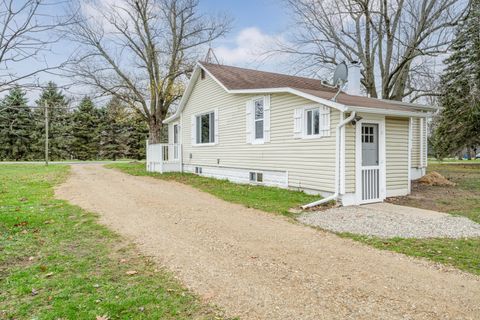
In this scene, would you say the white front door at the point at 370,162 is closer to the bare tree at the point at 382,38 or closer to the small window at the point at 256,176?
the small window at the point at 256,176

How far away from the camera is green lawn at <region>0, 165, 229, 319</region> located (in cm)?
309

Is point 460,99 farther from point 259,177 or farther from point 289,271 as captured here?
point 289,271

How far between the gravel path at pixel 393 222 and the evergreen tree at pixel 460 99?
53.7 feet

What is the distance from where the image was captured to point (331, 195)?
352 inches

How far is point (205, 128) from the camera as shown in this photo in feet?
51.7

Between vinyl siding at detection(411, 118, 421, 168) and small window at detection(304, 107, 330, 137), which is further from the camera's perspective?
vinyl siding at detection(411, 118, 421, 168)

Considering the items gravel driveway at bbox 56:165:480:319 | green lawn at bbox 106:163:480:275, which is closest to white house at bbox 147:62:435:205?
green lawn at bbox 106:163:480:275

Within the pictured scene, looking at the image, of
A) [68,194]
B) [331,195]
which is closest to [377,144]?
[331,195]

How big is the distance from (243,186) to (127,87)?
13844 mm

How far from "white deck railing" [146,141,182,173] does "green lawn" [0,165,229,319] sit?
10.7m

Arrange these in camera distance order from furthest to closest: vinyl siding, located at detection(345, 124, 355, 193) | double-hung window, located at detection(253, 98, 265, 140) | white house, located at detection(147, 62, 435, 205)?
1. double-hung window, located at detection(253, 98, 265, 140)
2. white house, located at detection(147, 62, 435, 205)
3. vinyl siding, located at detection(345, 124, 355, 193)

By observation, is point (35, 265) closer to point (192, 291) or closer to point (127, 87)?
point (192, 291)

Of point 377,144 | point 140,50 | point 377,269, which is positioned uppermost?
point 140,50

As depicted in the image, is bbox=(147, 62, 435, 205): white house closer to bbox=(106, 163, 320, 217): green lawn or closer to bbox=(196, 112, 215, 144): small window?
bbox=(196, 112, 215, 144): small window
